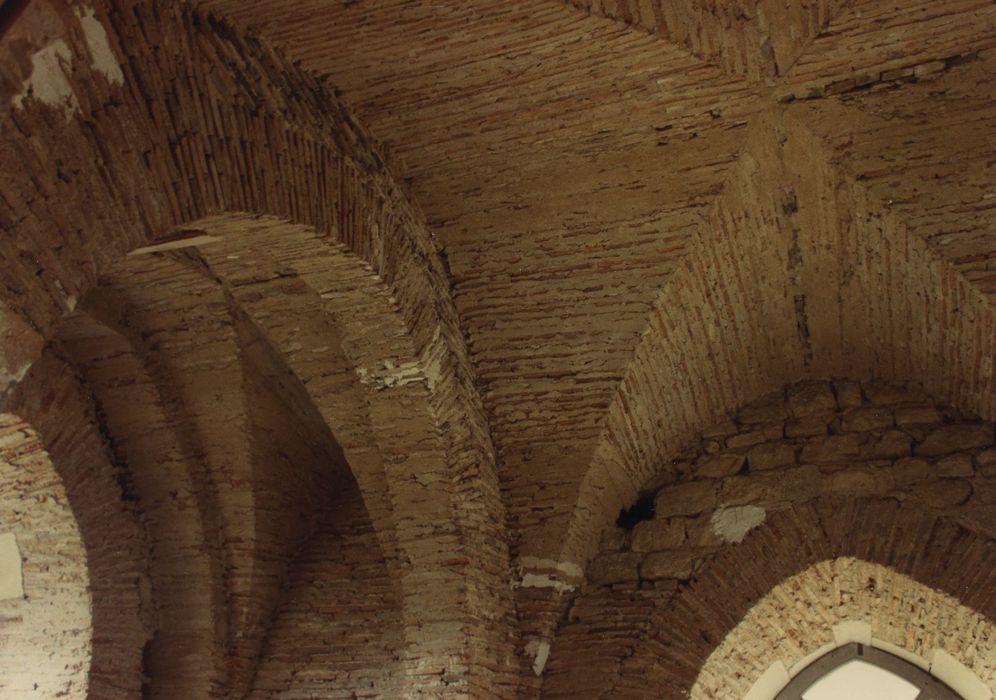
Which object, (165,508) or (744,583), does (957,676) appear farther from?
(165,508)

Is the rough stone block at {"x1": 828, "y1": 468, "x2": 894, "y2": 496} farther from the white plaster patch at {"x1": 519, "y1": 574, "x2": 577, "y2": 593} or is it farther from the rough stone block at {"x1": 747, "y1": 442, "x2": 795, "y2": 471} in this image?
the white plaster patch at {"x1": 519, "y1": 574, "x2": 577, "y2": 593}

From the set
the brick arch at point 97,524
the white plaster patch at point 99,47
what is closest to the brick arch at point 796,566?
the brick arch at point 97,524

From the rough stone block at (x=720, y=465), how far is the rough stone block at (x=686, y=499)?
2.2 inches

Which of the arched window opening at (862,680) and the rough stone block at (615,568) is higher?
the rough stone block at (615,568)

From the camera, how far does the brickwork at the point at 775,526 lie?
464 centimetres

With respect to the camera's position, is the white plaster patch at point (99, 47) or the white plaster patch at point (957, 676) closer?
the white plaster patch at point (99, 47)

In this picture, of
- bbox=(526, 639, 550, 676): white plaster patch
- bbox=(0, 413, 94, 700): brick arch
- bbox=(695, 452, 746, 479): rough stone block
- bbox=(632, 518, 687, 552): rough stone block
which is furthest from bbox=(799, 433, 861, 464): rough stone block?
bbox=(0, 413, 94, 700): brick arch

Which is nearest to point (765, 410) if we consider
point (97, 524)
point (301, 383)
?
point (301, 383)

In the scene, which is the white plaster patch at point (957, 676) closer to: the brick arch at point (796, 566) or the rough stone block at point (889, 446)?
the brick arch at point (796, 566)

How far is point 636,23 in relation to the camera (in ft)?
12.3

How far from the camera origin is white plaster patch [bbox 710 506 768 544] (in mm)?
4977

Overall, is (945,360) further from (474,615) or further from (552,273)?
(474,615)

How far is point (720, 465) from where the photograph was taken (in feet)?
17.3

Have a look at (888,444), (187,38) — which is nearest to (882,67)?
(888,444)
